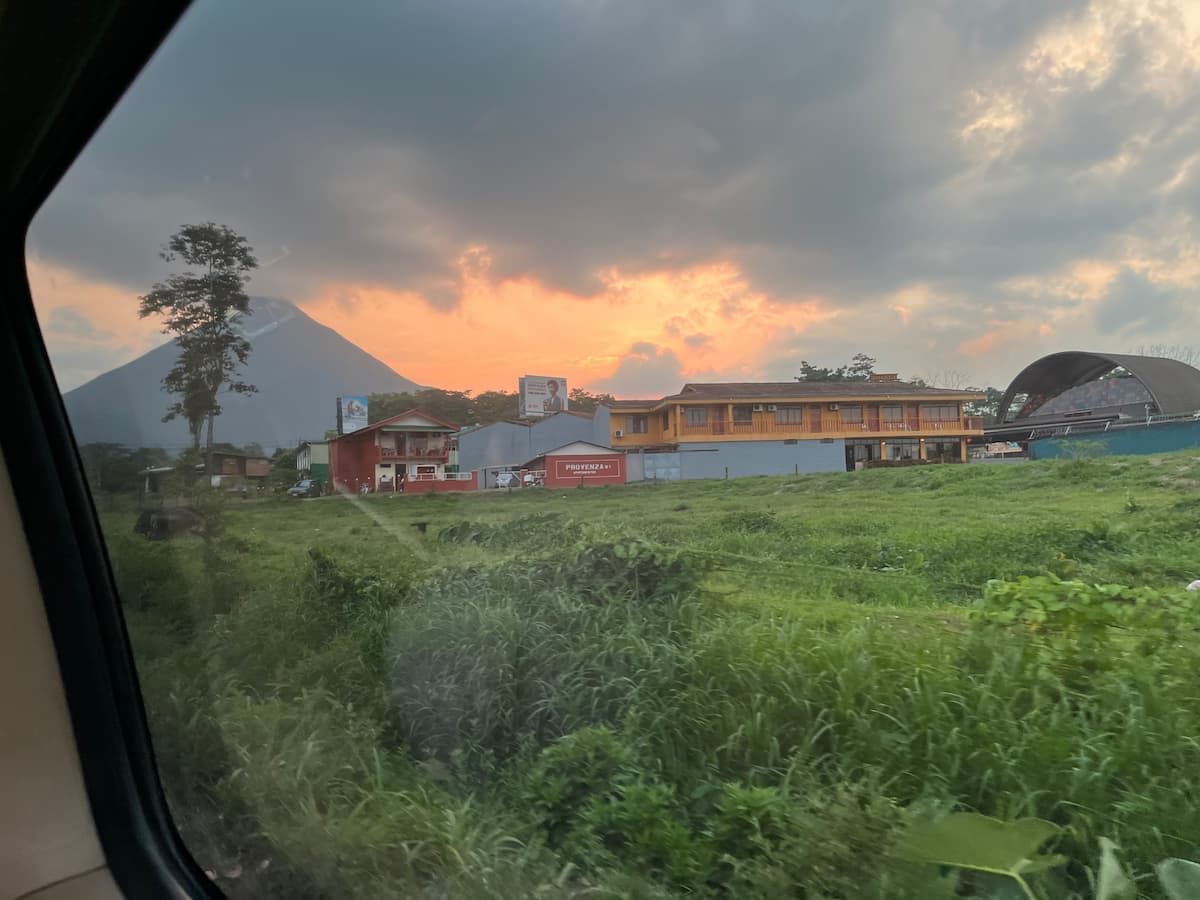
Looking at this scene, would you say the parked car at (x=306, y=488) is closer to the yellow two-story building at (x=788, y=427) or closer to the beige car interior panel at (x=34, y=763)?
the beige car interior panel at (x=34, y=763)

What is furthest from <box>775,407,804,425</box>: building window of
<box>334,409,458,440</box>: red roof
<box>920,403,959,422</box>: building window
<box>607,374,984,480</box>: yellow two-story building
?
<box>334,409,458,440</box>: red roof

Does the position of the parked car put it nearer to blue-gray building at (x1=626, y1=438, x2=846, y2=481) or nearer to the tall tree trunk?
the tall tree trunk

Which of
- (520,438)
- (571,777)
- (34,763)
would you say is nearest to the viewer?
(571,777)

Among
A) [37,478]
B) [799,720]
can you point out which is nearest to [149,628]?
[37,478]

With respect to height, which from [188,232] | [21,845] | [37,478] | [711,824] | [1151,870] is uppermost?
[188,232]

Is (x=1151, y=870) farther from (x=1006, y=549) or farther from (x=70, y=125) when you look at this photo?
(x=70, y=125)

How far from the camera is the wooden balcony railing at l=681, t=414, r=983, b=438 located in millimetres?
1624

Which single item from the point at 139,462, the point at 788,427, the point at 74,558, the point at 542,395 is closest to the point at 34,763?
the point at 74,558

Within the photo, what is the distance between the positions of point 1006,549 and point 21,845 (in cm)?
236

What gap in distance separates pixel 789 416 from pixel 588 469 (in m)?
0.67

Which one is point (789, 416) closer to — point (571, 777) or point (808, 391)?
point (808, 391)

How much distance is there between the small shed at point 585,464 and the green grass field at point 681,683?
2.4 inches

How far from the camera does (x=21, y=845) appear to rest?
70.5 inches

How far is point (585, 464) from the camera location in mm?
2232
